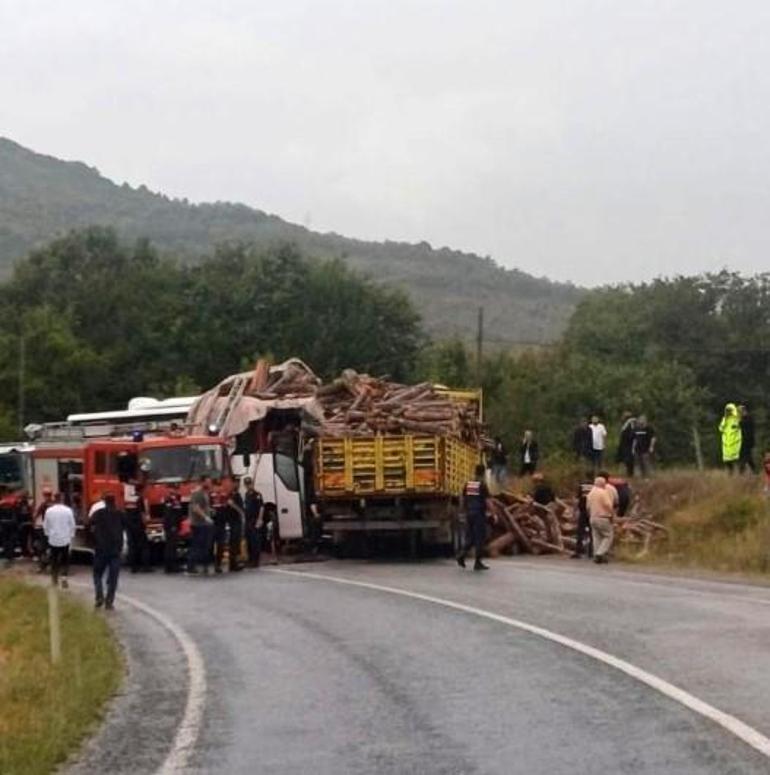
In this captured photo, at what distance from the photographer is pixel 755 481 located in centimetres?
3503

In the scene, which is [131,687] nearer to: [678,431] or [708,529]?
[708,529]

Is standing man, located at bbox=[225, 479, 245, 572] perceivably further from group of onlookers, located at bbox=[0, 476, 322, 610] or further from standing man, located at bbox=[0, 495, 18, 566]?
standing man, located at bbox=[0, 495, 18, 566]

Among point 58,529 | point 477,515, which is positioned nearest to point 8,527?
point 58,529

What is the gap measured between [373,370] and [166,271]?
12.9 metres

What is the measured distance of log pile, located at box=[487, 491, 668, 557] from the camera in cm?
3419

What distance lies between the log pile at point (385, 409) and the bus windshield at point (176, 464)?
8.41 feet

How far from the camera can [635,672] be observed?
14.6 m

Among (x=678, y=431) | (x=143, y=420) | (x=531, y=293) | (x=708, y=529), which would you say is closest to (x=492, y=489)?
(x=708, y=529)

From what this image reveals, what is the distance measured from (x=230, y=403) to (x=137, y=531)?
13.8 ft

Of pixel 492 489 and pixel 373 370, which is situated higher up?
pixel 373 370

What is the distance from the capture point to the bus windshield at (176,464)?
33.5 m

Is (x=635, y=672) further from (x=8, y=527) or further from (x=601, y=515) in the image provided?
(x=8, y=527)

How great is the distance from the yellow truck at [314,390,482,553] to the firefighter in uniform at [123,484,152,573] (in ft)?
11.1

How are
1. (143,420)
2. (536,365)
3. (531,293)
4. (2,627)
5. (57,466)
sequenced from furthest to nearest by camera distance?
(531,293), (536,365), (143,420), (57,466), (2,627)
